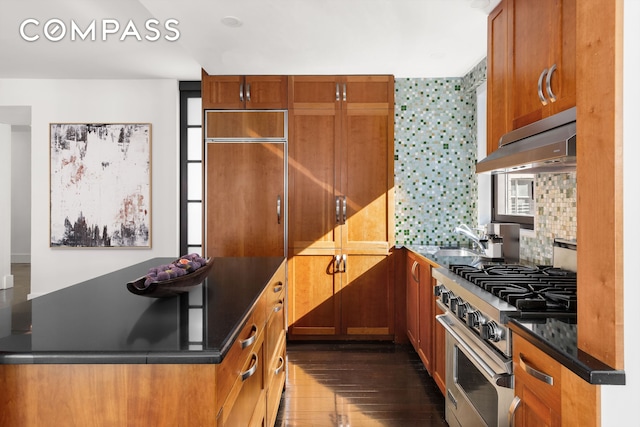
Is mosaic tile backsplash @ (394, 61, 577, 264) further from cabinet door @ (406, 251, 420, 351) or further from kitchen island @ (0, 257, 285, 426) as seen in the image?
kitchen island @ (0, 257, 285, 426)

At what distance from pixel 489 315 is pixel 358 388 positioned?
1549mm

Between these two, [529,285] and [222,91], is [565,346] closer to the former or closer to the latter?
[529,285]

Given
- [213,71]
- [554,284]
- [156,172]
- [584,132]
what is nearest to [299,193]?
[213,71]

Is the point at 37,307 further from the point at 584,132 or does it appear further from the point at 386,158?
the point at 386,158

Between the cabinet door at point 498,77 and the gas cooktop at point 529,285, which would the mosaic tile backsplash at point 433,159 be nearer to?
the cabinet door at point 498,77

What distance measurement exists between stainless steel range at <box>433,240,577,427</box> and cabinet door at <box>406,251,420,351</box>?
33.1 inches

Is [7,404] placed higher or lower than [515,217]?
lower

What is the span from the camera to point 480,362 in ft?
5.53

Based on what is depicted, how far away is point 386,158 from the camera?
3852 millimetres

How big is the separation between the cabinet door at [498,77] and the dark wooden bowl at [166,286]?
1.78 metres

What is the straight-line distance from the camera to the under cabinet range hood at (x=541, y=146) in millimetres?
1536

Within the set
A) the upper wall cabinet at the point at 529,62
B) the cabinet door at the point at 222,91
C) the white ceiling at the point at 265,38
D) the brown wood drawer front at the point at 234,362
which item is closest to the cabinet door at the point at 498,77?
the upper wall cabinet at the point at 529,62

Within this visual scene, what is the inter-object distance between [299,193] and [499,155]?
207 centimetres
